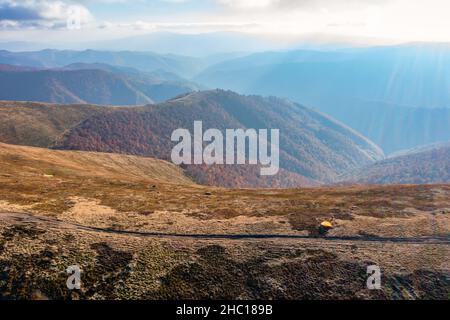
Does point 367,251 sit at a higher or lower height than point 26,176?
lower

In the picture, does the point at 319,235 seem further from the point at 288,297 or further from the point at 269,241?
the point at 288,297

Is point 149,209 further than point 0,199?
Yes

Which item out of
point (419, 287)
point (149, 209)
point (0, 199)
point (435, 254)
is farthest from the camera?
point (149, 209)

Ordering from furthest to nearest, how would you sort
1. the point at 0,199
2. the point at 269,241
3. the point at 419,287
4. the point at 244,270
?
the point at 0,199 → the point at 269,241 → the point at 244,270 → the point at 419,287

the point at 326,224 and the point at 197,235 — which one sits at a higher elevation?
the point at 326,224

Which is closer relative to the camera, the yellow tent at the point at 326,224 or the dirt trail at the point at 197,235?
the dirt trail at the point at 197,235

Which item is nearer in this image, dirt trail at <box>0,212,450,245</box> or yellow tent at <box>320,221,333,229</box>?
dirt trail at <box>0,212,450,245</box>

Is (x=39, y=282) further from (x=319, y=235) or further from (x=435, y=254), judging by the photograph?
(x=435, y=254)

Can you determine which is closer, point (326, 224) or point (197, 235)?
point (197, 235)
